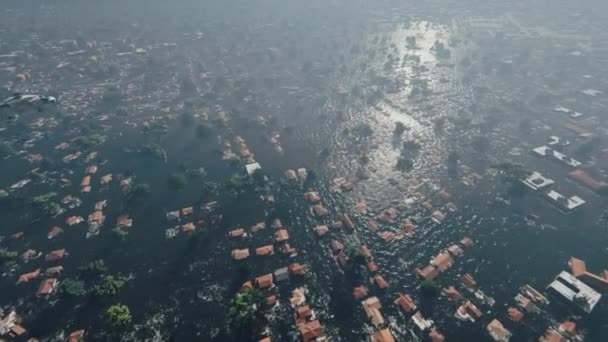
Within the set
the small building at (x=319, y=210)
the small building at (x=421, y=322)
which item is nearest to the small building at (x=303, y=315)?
the small building at (x=421, y=322)

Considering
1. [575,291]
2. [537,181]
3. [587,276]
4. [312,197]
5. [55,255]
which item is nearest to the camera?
[575,291]

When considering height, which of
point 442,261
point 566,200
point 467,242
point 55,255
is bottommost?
point 55,255

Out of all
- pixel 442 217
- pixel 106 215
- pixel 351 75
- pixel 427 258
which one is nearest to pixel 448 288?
pixel 427 258

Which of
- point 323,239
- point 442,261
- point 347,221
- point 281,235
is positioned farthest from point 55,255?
point 442,261

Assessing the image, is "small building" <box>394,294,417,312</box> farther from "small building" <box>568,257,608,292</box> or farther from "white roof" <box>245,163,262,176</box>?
"white roof" <box>245,163,262,176</box>

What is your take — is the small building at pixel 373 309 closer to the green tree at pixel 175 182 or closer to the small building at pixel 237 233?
the small building at pixel 237 233

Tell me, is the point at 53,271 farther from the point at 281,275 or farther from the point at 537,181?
the point at 537,181

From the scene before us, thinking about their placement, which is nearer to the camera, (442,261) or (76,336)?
(76,336)

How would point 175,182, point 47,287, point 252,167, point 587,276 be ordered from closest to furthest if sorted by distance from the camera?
1. point 47,287
2. point 587,276
3. point 175,182
4. point 252,167

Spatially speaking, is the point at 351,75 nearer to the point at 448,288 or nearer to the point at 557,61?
the point at 557,61
